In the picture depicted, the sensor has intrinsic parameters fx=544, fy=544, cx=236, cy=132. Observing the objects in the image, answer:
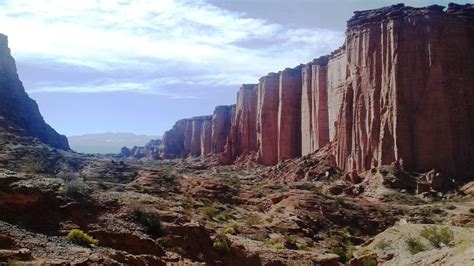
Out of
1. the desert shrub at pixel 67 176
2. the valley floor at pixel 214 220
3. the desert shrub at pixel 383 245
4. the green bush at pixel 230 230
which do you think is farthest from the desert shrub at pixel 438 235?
the desert shrub at pixel 67 176

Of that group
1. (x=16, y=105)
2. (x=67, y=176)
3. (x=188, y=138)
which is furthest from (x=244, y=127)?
(x=67, y=176)

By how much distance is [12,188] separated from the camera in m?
16.4

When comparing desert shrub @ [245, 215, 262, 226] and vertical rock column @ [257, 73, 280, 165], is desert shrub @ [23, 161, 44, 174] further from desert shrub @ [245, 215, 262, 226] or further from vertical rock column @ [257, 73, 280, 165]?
vertical rock column @ [257, 73, 280, 165]

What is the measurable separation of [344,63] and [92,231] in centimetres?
5103

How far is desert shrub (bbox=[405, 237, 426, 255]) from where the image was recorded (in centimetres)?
2438

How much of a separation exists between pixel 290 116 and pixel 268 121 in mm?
6431

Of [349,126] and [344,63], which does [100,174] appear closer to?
[349,126]

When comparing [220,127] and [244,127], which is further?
[220,127]

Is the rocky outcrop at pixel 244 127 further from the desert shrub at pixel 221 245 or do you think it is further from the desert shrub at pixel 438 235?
the desert shrub at pixel 221 245

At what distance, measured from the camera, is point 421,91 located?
173ft

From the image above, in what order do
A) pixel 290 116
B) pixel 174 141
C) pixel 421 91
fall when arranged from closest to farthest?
pixel 421 91, pixel 290 116, pixel 174 141

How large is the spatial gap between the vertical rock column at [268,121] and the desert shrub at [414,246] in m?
57.5

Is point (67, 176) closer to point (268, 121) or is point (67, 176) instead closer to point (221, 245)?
point (221, 245)

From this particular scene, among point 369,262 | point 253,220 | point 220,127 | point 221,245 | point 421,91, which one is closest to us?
point 221,245
